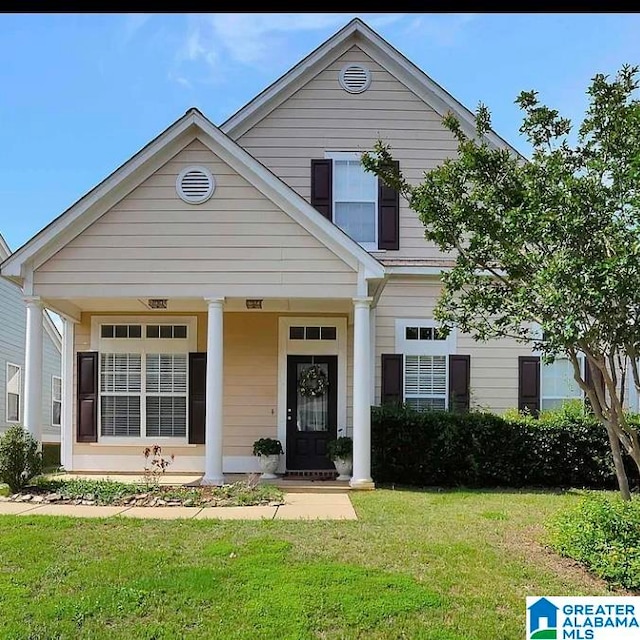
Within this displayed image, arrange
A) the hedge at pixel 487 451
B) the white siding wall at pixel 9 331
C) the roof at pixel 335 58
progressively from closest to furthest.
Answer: the hedge at pixel 487 451
the roof at pixel 335 58
the white siding wall at pixel 9 331

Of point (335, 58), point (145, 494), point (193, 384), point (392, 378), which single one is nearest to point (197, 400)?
point (193, 384)

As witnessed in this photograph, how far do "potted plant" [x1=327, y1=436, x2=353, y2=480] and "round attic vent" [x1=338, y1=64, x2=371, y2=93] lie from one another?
6584mm

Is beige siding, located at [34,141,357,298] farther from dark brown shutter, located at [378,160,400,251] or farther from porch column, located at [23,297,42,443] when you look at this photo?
dark brown shutter, located at [378,160,400,251]

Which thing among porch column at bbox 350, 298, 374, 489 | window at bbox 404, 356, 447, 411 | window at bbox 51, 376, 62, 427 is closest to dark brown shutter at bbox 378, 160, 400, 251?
window at bbox 404, 356, 447, 411

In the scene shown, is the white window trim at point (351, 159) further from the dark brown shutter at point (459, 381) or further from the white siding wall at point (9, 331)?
the white siding wall at point (9, 331)

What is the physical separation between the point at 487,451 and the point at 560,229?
551cm

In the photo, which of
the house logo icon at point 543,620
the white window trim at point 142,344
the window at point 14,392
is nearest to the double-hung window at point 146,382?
the white window trim at point 142,344

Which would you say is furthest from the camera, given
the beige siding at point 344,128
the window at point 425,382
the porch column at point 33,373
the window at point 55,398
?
the window at point 55,398

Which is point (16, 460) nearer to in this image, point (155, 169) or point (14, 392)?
point (155, 169)

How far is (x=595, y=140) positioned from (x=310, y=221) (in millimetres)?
4275

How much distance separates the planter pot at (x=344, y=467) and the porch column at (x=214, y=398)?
2.05 m

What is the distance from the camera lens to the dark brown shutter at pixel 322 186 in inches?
515

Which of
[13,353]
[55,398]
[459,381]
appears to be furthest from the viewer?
[55,398]

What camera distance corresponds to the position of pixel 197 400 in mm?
12367
